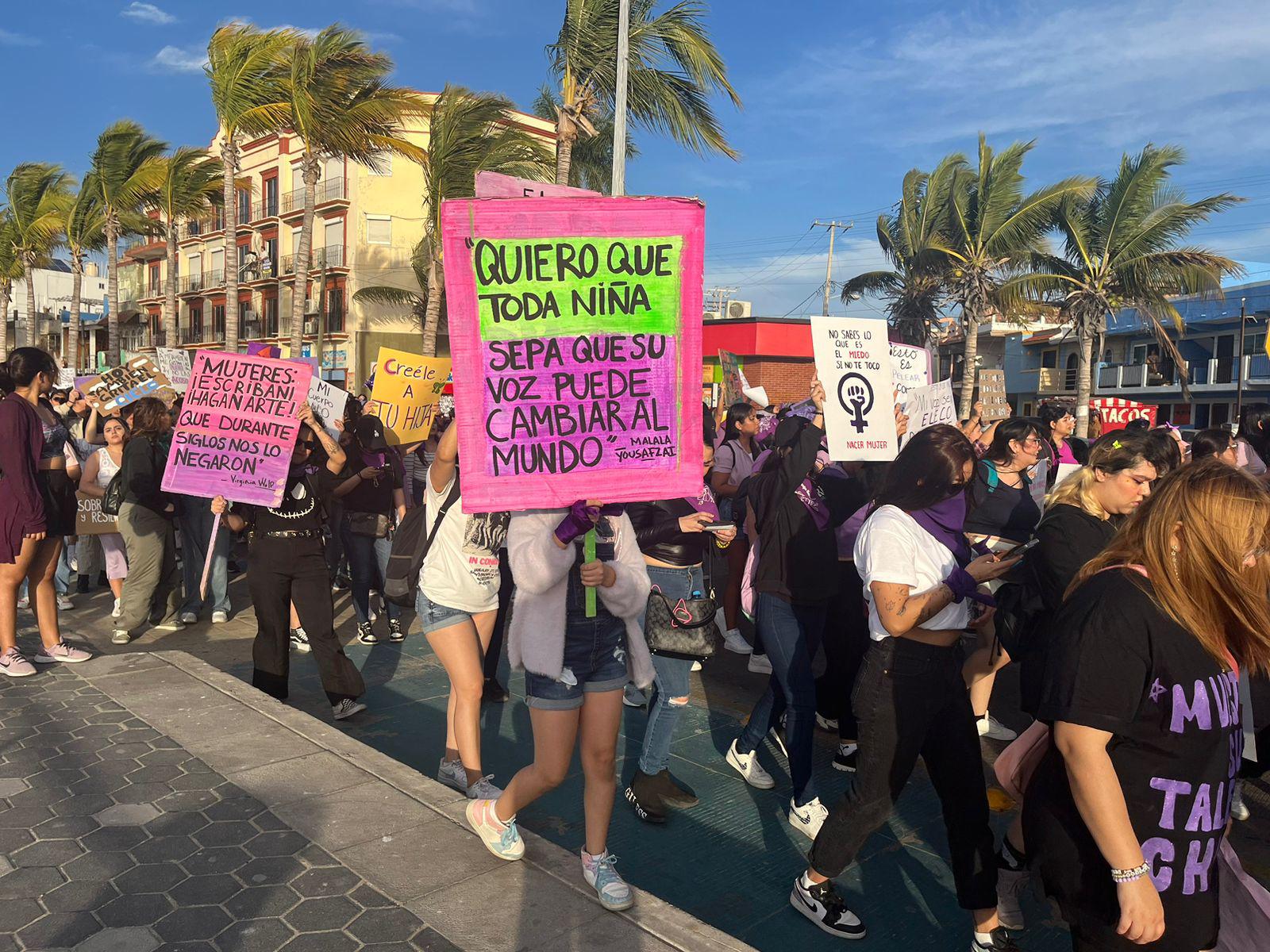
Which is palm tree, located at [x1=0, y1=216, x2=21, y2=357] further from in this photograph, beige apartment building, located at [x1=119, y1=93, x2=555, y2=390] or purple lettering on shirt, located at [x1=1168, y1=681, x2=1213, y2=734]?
purple lettering on shirt, located at [x1=1168, y1=681, x2=1213, y2=734]

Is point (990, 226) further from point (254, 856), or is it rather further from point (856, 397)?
point (254, 856)

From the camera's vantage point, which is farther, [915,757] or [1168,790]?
[915,757]

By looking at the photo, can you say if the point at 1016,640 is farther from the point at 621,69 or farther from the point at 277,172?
the point at 277,172

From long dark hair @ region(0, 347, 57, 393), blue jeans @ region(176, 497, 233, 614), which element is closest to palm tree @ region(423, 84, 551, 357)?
blue jeans @ region(176, 497, 233, 614)

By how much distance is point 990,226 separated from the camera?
27.5m

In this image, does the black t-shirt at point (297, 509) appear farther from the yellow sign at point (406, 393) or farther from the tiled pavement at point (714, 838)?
the yellow sign at point (406, 393)

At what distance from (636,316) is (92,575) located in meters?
8.10

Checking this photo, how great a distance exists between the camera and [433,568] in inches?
164

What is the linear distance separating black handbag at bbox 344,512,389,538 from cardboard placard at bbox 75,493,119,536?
217 centimetres

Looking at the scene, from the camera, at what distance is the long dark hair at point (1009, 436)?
5.32 metres

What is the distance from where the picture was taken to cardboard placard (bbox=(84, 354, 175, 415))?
8.73 metres

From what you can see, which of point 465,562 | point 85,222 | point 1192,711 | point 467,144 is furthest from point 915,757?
point 85,222

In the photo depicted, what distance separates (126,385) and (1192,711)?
911 cm

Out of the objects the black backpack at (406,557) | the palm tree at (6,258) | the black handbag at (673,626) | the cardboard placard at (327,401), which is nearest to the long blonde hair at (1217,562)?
the black handbag at (673,626)
